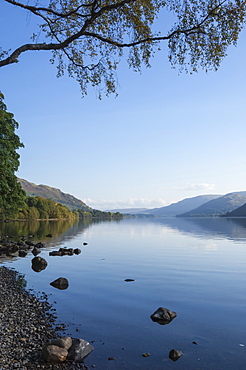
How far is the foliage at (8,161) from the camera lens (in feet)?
149

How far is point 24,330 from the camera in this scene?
1331 cm

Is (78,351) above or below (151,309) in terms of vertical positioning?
above

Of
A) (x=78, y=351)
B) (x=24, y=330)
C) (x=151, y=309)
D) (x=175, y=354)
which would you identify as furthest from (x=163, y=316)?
(x=24, y=330)

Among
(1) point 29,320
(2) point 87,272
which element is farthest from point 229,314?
(2) point 87,272

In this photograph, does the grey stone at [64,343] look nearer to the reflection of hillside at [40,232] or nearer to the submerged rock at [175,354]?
the submerged rock at [175,354]

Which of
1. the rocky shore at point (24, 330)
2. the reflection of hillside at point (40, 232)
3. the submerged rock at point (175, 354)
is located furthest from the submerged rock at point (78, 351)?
the reflection of hillside at point (40, 232)

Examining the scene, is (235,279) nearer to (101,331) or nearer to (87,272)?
(87,272)

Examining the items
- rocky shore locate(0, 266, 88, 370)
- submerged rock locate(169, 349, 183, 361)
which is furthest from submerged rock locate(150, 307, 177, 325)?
rocky shore locate(0, 266, 88, 370)

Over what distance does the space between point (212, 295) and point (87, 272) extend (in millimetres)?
13021

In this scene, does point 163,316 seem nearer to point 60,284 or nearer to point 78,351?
point 78,351

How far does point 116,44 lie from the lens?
16.0 m

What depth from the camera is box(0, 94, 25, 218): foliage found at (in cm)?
4544

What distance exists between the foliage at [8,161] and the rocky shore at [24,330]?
89.2 ft

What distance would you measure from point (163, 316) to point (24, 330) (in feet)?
24.2
